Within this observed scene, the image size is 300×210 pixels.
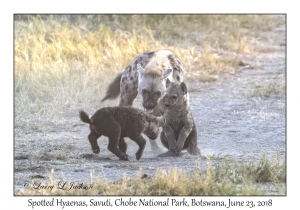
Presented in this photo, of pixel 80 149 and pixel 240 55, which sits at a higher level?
pixel 240 55

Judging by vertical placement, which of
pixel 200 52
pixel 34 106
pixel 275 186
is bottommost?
pixel 275 186

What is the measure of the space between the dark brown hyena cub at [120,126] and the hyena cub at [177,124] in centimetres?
34

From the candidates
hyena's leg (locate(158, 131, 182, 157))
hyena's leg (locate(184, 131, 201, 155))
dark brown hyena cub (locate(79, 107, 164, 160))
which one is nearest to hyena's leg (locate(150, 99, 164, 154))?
hyena's leg (locate(158, 131, 182, 157))

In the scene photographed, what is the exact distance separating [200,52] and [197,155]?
562 cm

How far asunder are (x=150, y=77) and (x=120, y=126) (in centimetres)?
95

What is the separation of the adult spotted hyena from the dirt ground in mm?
586

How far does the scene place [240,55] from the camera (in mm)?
14625

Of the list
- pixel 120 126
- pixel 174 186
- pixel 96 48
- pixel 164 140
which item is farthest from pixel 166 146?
pixel 96 48

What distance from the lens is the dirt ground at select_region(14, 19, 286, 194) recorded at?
7980 millimetres

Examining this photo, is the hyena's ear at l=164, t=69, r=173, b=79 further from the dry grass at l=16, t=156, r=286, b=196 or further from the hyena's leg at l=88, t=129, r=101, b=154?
the dry grass at l=16, t=156, r=286, b=196

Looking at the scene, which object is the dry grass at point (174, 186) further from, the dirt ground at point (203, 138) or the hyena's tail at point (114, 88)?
the hyena's tail at point (114, 88)

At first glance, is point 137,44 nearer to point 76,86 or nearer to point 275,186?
point 76,86

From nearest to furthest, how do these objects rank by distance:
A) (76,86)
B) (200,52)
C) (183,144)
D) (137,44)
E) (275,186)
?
(275,186) → (183,144) → (76,86) → (137,44) → (200,52)
